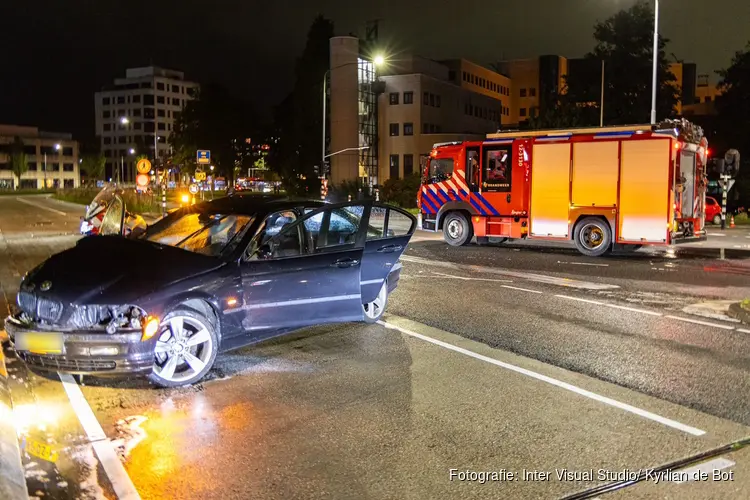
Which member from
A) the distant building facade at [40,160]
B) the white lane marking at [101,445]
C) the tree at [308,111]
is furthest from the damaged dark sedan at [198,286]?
the distant building facade at [40,160]

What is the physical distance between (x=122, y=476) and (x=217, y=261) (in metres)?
2.56

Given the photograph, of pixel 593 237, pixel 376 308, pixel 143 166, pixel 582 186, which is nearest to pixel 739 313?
pixel 376 308

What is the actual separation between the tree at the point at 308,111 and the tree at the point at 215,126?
41.3ft

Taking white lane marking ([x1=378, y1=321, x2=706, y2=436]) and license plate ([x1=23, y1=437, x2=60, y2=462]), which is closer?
license plate ([x1=23, y1=437, x2=60, y2=462])

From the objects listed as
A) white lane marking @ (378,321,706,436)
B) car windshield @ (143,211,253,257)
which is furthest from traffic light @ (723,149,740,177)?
car windshield @ (143,211,253,257)

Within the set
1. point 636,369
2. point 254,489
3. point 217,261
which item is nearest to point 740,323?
point 636,369

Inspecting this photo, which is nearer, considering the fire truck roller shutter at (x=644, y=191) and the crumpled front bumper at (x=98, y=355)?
the crumpled front bumper at (x=98, y=355)

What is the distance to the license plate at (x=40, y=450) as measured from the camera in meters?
4.76

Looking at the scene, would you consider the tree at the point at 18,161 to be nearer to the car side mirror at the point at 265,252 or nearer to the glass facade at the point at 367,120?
the glass facade at the point at 367,120

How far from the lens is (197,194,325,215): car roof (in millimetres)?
7449

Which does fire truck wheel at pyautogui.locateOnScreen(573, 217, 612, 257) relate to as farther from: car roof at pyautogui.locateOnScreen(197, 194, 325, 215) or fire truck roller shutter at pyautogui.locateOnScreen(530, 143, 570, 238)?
car roof at pyautogui.locateOnScreen(197, 194, 325, 215)

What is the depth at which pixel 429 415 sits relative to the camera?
5.56m

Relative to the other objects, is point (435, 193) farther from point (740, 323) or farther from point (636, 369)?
point (636, 369)

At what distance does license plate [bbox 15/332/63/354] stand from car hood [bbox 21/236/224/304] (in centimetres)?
31
